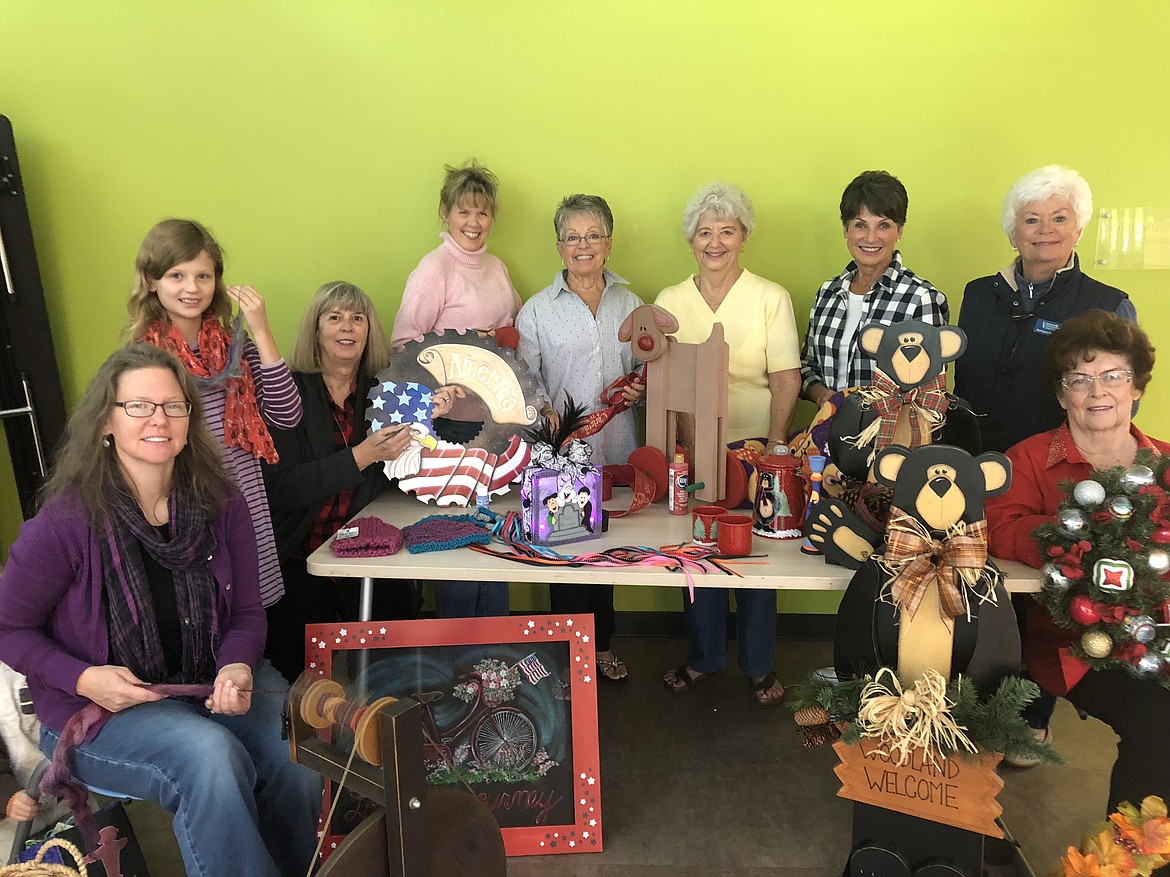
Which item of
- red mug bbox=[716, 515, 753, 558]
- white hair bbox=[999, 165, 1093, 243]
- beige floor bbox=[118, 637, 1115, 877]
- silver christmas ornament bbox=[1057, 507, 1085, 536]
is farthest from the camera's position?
white hair bbox=[999, 165, 1093, 243]

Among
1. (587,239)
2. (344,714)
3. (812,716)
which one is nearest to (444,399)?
(587,239)

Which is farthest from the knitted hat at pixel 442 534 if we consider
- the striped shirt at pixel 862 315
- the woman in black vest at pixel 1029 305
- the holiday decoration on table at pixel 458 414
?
the woman in black vest at pixel 1029 305

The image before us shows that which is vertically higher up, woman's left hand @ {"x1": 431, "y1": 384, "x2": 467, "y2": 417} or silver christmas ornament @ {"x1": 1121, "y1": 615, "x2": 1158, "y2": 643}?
woman's left hand @ {"x1": 431, "y1": 384, "x2": 467, "y2": 417}

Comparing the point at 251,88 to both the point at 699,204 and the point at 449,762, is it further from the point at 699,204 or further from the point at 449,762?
the point at 449,762

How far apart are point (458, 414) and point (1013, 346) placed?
1636 mm

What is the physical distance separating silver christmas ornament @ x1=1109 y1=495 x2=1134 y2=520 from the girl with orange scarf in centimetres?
196

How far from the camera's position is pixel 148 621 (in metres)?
1.65

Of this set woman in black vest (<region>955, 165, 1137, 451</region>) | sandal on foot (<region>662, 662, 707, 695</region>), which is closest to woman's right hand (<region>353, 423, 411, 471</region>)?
sandal on foot (<region>662, 662, 707, 695</region>)

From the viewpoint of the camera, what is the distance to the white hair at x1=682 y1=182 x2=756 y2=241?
253 cm

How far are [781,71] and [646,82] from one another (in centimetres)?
47

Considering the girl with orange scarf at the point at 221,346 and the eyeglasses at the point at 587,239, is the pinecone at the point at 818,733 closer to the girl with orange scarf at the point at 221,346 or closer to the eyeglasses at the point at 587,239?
the girl with orange scarf at the point at 221,346

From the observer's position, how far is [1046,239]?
229 cm

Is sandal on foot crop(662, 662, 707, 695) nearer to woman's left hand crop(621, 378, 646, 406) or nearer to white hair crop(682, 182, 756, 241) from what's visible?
woman's left hand crop(621, 378, 646, 406)

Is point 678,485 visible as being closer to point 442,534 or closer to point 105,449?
point 442,534
